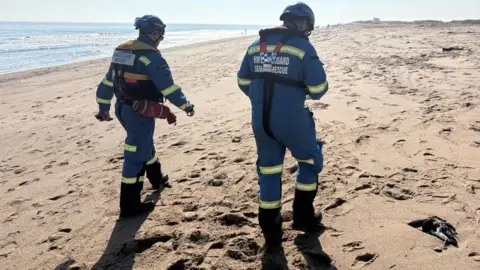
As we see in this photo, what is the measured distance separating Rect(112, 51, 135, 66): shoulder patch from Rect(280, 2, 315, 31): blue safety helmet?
1702 mm

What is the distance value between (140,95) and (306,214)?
2.18 metres

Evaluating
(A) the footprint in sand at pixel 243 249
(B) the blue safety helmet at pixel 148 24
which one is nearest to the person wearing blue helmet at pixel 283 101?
(A) the footprint in sand at pixel 243 249

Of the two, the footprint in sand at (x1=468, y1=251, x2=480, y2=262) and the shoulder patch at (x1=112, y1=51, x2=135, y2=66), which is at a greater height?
the shoulder patch at (x1=112, y1=51, x2=135, y2=66)

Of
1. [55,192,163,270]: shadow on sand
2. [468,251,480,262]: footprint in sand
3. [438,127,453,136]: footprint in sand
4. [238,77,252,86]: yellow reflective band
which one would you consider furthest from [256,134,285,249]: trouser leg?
[438,127,453,136]: footprint in sand

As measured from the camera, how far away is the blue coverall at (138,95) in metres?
4.16

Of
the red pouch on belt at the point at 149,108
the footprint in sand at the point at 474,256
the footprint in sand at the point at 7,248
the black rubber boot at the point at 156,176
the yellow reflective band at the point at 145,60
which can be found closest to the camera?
the footprint in sand at the point at 474,256

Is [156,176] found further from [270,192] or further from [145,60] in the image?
[270,192]

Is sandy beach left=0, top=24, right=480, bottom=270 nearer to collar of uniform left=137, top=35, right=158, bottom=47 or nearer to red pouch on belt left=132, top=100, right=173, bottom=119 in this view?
red pouch on belt left=132, top=100, right=173, bottom=119

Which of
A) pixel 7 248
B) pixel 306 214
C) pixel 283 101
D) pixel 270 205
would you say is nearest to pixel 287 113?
pixel 283 101

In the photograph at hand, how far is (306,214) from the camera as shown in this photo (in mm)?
3662

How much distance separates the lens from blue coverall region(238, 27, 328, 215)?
3.28 metres

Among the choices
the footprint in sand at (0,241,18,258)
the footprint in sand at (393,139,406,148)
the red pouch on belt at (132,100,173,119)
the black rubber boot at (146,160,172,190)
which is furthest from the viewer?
the footprint in sand at (393,139,406,148)

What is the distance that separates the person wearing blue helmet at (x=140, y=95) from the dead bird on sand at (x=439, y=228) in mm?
2613

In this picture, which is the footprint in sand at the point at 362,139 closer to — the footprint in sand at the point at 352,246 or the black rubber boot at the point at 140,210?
the footprint in sand at the point at 352,246
